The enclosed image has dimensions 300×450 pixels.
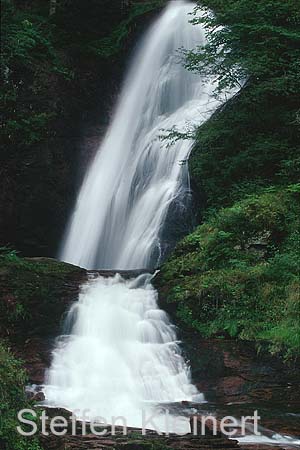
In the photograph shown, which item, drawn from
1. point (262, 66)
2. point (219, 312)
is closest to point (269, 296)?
point (219, 312)

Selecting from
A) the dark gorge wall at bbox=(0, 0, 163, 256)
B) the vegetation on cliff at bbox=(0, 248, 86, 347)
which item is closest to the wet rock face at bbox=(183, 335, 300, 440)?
the vegetation on cliff at bbox=(0, 248, 86, 347)

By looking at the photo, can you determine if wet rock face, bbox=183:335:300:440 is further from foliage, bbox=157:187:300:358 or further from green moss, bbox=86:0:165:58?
green moss, bbox=86:0:165:58

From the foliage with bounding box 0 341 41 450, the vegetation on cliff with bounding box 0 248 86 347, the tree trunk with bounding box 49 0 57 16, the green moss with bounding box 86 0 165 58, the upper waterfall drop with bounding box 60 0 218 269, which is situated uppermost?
the tree trunk with bounding box 49 0 57 16

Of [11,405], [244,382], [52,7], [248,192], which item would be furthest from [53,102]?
[11,405]

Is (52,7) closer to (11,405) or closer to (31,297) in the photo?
(31,297)

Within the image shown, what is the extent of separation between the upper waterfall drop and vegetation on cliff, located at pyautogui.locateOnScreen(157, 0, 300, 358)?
1477 millimetres

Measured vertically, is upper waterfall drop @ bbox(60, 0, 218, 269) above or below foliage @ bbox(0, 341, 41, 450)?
above

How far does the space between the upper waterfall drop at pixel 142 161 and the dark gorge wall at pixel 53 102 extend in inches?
25.2

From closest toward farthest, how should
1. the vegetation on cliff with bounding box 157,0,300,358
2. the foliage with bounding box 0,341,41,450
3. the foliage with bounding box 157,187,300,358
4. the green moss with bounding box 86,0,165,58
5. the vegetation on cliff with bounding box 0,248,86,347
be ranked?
1. the foliage with bounding box 0,341,41,450
2. the foliage with bounding box 157,187,300,358
3. the vegetation on cliff with bounding box 157,0,300,358
4. the vegetation on cliff with bounding box 0,248,86,347
5. the green moss with bounding box 86,0,165,58

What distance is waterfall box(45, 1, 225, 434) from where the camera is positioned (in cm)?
793

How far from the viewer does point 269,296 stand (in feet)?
28.7

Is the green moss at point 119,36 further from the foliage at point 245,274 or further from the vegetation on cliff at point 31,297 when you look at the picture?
the vegetation on cliff at point 31,297

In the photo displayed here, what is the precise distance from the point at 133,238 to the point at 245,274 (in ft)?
17.7

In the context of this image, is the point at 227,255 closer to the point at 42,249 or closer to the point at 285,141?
the point at 285,141
